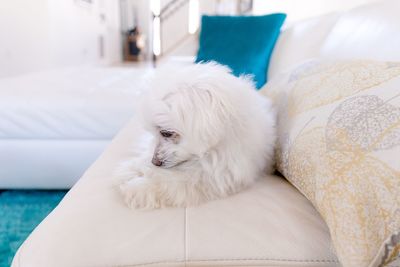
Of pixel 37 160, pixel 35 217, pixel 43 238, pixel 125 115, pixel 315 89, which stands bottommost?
pixel 35 217

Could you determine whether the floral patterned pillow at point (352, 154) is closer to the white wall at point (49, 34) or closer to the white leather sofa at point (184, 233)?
the white leather sofa at point (184, 233)

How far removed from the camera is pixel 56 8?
14.1 ft

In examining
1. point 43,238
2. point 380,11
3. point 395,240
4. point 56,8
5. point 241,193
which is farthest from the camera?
point 56,8

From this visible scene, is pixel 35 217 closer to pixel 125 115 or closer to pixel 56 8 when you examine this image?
pixel 125 115

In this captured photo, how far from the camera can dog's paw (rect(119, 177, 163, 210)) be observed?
0.69 metres

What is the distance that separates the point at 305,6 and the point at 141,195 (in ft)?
7.81

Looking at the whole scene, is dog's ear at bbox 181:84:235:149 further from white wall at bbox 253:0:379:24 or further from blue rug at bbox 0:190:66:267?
white wall at bbox 253:0:379:24

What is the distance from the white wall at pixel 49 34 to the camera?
3367 mm

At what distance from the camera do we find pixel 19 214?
147cm

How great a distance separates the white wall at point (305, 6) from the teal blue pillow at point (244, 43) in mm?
341

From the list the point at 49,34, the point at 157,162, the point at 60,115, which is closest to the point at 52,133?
the point at 60,115

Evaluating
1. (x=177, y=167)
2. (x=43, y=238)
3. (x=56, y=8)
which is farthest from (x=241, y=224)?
(x=56, y=8)

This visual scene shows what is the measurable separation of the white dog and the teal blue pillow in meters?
0.98

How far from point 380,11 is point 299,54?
485 millimetres
